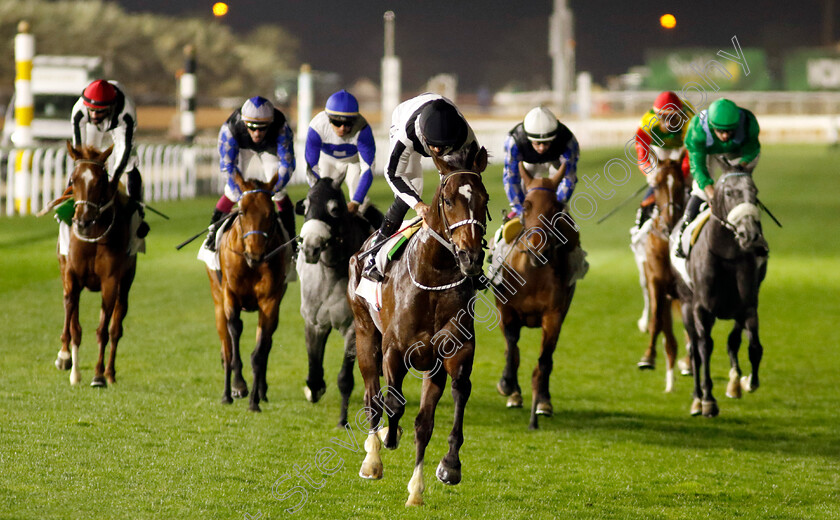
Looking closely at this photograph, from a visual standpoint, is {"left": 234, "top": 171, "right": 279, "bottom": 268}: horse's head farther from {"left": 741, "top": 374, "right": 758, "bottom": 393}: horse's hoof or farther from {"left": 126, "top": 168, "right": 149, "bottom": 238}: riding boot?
{"left": 741, "top": 374, "right": 758, "bottom": 393}: horse's hoof

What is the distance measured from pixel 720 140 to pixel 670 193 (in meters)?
0.82

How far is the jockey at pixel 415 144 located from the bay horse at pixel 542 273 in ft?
4.36

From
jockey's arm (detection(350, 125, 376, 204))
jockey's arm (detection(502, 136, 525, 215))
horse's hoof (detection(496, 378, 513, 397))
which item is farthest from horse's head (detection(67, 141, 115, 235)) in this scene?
horse's hoof (detection(496, 378, 513, 397))

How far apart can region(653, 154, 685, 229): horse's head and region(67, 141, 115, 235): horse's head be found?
176 inches

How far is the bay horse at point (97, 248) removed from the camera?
835 centimetres

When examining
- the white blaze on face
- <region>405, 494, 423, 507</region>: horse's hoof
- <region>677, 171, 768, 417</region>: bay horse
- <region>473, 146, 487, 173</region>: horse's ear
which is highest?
<region>473, 146, 487, 173</region>: horse's ear

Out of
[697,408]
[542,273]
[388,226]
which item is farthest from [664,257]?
[388,226]

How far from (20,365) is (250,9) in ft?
216

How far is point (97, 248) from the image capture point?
8.66 meters

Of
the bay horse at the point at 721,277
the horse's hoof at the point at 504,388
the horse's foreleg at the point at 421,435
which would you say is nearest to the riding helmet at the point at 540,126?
the bay horse at the point at 721,277

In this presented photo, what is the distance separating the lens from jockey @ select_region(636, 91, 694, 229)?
977 cm

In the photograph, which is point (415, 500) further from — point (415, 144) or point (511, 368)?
point (511, 368)

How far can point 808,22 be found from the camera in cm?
7869

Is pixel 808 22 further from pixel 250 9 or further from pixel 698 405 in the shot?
pixel 698 405
